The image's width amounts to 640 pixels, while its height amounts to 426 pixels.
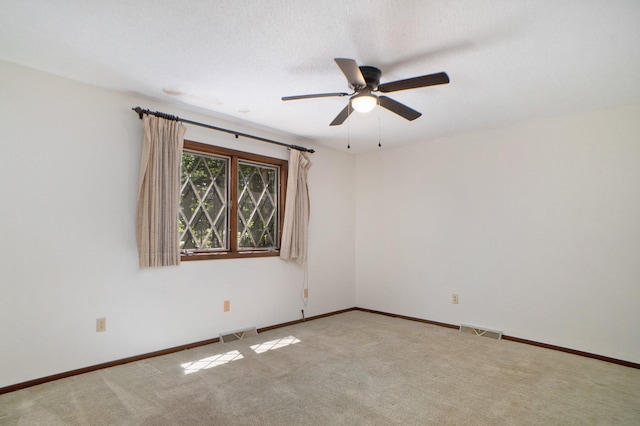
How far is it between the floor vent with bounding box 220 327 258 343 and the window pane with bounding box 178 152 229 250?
0.90 metres

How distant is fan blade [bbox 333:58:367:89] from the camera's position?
191 centimetres

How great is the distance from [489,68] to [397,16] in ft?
3.18

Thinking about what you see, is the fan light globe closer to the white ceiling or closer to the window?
the white ceiling

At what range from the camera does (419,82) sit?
6.95ft

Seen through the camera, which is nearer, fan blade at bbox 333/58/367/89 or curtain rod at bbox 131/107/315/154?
fan blade at bbox 333/58/367/89

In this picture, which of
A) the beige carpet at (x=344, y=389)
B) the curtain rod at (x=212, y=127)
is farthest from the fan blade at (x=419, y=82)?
the beige carpet at (x=344, y=389)

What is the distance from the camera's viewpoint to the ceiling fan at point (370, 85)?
2018mm

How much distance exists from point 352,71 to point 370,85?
0.41m

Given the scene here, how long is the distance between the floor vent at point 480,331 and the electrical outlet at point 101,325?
361 cm

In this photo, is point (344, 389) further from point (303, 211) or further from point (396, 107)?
point (303, 211)

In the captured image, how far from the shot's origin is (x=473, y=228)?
3994 mm

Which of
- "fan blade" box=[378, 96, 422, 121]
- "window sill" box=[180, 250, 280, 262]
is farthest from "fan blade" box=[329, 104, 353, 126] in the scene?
"window sill" box=[180, 250, 280, 262]

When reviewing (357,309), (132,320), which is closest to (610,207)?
(357,309)

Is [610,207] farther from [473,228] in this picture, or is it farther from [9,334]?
[9,334]
